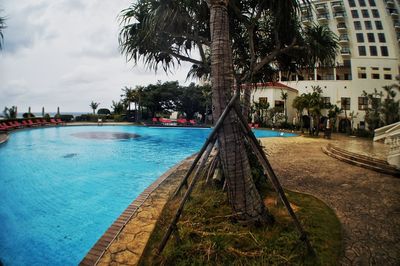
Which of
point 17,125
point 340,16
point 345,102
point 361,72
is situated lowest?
point 17,125

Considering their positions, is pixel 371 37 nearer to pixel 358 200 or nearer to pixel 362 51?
pixel 362 51

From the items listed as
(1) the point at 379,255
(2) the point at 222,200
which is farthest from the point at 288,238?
(2) the point at 222,200

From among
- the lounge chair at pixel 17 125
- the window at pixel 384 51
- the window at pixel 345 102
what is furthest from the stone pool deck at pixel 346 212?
the window at pixel 384 51

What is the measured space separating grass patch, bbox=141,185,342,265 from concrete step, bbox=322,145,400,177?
4.91 m

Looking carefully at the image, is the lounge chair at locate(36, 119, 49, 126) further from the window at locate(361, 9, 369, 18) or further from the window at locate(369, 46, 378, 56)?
the window at locate(361, 9, 369, 18)

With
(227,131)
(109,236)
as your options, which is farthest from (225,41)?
(109,236)

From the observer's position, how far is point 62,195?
710cm

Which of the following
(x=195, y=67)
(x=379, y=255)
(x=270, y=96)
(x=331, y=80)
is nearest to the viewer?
(x=379, y=255)

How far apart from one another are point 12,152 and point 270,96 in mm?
31730

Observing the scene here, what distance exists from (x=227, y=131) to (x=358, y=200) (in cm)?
402

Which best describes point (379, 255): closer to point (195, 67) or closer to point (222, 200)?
point (222, 200)

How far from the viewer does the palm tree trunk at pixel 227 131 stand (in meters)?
3.21

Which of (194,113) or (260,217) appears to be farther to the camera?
(194,113)

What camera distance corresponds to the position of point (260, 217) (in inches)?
136
